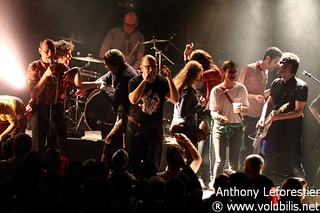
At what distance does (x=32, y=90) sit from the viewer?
7.54 m

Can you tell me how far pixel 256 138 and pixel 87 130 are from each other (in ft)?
10.9

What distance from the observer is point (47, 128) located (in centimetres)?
754

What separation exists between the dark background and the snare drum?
1598mm

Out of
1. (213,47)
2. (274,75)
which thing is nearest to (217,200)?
(274,75)

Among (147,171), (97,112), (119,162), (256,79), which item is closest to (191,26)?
(256,79)

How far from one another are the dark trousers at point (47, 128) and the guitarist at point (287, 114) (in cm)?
314

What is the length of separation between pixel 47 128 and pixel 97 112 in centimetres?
246

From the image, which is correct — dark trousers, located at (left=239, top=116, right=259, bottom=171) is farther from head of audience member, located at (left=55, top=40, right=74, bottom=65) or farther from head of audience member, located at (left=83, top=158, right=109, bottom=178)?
head of audience member, located at (left=83, top=158, right=109, bottom=178)

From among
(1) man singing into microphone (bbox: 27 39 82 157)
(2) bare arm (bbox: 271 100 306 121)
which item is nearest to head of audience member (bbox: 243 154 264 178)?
(2) bare arm (bbox: 271 100 306 121)

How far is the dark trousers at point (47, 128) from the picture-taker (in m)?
7.49

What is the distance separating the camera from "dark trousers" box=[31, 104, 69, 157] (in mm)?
7488

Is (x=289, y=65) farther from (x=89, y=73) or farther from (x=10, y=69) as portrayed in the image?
(x=10, y=69)

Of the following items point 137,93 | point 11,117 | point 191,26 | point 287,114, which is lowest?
point 11,117

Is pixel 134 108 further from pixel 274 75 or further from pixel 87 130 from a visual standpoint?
pixel 274 75
